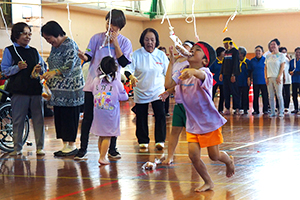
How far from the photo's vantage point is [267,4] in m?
19.2

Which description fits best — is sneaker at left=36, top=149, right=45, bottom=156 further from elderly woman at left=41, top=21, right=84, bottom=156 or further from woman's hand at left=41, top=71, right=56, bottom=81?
woman's hand at left=41, top=71, right=56, bottom=81

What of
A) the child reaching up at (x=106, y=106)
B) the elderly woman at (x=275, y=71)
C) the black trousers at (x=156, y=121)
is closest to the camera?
the child reaching up at (x=106, y=106)

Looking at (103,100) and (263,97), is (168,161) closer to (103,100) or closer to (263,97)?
(103,100)

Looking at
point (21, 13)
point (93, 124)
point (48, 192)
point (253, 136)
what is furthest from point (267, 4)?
point (48, 192)

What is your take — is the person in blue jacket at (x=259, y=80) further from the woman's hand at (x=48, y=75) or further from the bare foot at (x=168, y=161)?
the woman's hand at (x=48, y=75)

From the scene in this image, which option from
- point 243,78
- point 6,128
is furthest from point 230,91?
point 6,128

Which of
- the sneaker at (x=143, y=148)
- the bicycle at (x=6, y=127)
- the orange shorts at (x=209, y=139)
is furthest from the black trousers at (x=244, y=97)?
the orange shorts at (x=209, y=139)

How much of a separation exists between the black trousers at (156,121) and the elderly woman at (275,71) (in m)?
5.13

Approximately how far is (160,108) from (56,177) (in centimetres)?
199

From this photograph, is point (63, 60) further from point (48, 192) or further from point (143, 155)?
point (48, 192)

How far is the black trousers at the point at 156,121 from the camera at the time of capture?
6008 mm

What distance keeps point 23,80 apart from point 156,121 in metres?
1.81

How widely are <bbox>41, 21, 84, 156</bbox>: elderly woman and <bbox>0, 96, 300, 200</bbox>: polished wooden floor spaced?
0.37 meters

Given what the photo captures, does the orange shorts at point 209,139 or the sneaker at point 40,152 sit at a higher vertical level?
the orange shorts at point 209,139
